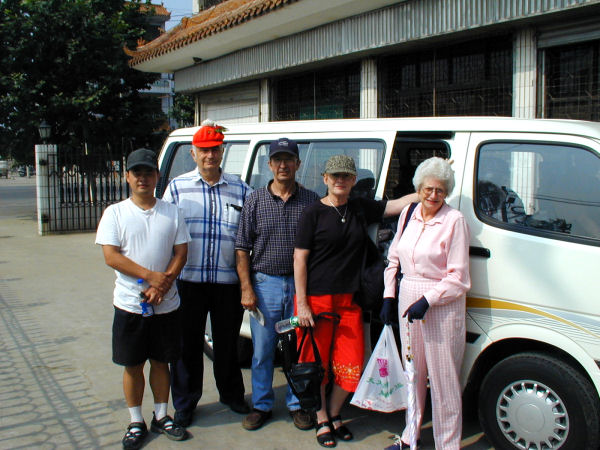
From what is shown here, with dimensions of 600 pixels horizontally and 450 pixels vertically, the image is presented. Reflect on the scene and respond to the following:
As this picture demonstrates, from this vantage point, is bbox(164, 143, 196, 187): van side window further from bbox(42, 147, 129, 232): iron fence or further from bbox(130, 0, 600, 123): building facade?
bbox(42, 147, 129, 232): iron fence

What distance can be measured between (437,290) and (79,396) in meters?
2.86

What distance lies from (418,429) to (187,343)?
5.24 feet

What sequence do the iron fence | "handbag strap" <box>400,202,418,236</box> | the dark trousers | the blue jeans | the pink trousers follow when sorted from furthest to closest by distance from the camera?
the iron fence, the dark trousers, the blue jeans, "handbag strap" <box>400,202,418,236</box>, the pink trousers

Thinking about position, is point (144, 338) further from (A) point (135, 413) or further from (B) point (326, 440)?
(B) point (326, 440)

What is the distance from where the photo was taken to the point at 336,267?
3.59 meters

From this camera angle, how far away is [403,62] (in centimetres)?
910

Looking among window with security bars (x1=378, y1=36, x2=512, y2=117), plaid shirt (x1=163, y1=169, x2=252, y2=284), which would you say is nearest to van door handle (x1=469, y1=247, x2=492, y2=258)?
plaid shirt (x1=163, y1=169, x2=252, y2=284)

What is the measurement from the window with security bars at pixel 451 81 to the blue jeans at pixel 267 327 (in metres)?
5.06

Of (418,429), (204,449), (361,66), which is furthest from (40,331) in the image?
(361,66)

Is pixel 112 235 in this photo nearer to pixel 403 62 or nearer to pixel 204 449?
pixel 204 449

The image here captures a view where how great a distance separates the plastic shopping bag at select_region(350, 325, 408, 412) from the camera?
348cm

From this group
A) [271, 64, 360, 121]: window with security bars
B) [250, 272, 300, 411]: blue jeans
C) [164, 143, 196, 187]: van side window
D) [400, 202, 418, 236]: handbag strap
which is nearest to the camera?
[400, 202, 418, 236]: handbag strap

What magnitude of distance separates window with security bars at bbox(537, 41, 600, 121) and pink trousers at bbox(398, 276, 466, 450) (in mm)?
4662

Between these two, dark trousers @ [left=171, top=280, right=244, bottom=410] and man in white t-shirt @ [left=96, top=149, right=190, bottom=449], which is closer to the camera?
man in white t-shirt @ [left=96, top=149, right=190, bottom=449]
